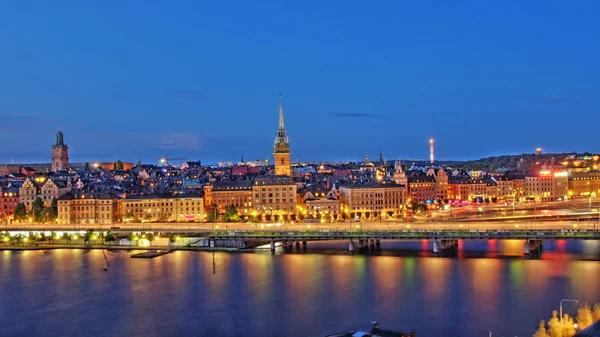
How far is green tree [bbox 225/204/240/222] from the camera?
143 feet

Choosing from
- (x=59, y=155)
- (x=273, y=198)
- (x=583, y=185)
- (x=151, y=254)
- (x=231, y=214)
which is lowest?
(x=151, y=254)

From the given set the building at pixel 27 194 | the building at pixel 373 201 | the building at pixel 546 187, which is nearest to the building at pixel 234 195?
the building at pixel 373 201

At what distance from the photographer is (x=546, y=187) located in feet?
208

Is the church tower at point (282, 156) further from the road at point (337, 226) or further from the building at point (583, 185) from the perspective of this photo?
the building at point (583, 185)

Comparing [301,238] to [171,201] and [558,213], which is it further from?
[558,213]

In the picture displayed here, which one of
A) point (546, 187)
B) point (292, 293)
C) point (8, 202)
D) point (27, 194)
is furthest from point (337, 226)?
point (546, 187)

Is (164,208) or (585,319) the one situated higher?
(164,208)

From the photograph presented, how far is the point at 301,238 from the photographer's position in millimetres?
33188

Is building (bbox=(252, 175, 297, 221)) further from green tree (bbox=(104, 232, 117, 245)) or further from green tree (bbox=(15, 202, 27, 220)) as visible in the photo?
green tree (bbox=(15, 202, 27, 220))

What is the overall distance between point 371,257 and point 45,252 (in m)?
15.7

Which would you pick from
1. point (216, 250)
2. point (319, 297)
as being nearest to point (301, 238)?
point (216, 250)

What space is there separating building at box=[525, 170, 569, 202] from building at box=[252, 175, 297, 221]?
85.2ft

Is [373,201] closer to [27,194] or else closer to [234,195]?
[234,195]

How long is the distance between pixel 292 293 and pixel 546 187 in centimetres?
4700
